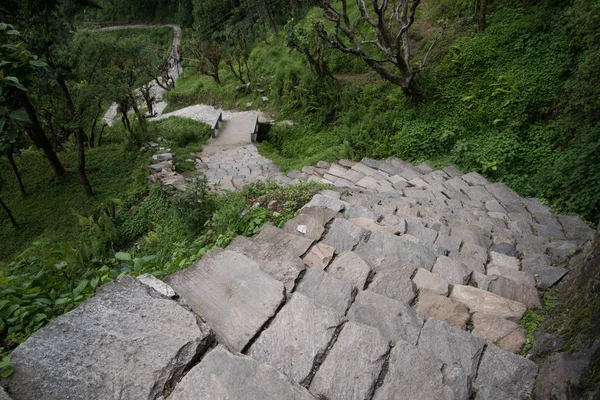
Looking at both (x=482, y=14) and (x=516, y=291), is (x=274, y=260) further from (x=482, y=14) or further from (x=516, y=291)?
(x=482, y=14)

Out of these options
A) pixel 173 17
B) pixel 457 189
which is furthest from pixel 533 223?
pixel 173 17

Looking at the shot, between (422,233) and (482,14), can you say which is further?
(482,14)

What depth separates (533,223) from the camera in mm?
5742

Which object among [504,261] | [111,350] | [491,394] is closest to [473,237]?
[504,261]

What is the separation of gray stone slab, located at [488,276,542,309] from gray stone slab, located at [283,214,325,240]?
195cm

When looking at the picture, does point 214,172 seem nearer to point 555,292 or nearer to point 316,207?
point 316,207

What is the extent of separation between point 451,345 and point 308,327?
3.58ft

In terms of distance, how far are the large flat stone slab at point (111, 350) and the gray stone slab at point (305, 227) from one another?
2047 millimetres

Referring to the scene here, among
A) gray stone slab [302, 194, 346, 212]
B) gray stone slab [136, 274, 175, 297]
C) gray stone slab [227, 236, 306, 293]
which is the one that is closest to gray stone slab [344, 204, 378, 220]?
gray stone slab [302, 194, 346, 212]

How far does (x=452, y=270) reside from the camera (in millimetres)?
3928

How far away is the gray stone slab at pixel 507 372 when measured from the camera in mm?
2245

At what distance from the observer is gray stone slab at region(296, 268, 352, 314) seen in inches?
116

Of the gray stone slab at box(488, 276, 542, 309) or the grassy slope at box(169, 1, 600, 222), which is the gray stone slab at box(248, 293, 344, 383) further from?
the grassy slope at box(169, 1, 600, 222)

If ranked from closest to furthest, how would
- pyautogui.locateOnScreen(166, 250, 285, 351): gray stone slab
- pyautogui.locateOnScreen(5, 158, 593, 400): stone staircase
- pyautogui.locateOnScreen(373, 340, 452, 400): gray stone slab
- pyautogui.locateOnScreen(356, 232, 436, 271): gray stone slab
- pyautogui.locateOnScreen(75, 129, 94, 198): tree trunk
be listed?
pyautogui.locateOnScreen(5, 158, 593, 400): stone staircase < pyautogui.locateOnScreen(373, 340, 452, 400): gray stone slab < pyautogui.locateOnScreen(166, 250, 285, 351): gray stone slab < pyautogui.locateOnScreen(356, 232, 436, 271): gray stone slab < pyautogui.locateOnScreen(75, 129, 94, 198): tree trunk
